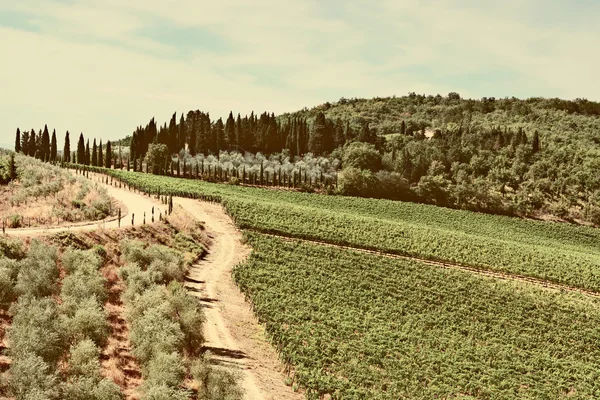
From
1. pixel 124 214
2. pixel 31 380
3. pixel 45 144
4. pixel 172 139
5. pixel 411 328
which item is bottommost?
pixel 411 328

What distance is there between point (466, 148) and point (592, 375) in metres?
118

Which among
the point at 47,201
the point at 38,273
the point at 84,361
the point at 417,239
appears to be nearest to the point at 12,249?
the point at 38,273

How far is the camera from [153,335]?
3020cm

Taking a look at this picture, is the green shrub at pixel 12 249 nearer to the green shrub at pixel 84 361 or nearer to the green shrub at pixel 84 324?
the green shrub at pixel 84 324

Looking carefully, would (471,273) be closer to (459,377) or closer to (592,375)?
(592,375)

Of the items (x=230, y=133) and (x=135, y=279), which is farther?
(x=230, y=133)

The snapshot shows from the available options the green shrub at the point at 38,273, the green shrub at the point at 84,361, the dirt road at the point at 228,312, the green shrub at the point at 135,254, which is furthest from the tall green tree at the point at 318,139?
the green shrub at the point at 84,361

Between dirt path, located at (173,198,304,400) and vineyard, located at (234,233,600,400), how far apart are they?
3.66 feet

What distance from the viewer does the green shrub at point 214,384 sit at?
1070 inches

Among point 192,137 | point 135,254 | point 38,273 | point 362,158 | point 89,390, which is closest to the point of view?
point 89,390

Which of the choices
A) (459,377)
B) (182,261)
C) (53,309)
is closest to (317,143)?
(182,261)

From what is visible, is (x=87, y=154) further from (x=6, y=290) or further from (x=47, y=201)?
(x=6, y=290)

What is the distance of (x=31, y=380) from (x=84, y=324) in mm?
6785

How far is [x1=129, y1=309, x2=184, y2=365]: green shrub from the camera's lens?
96.2 feet
